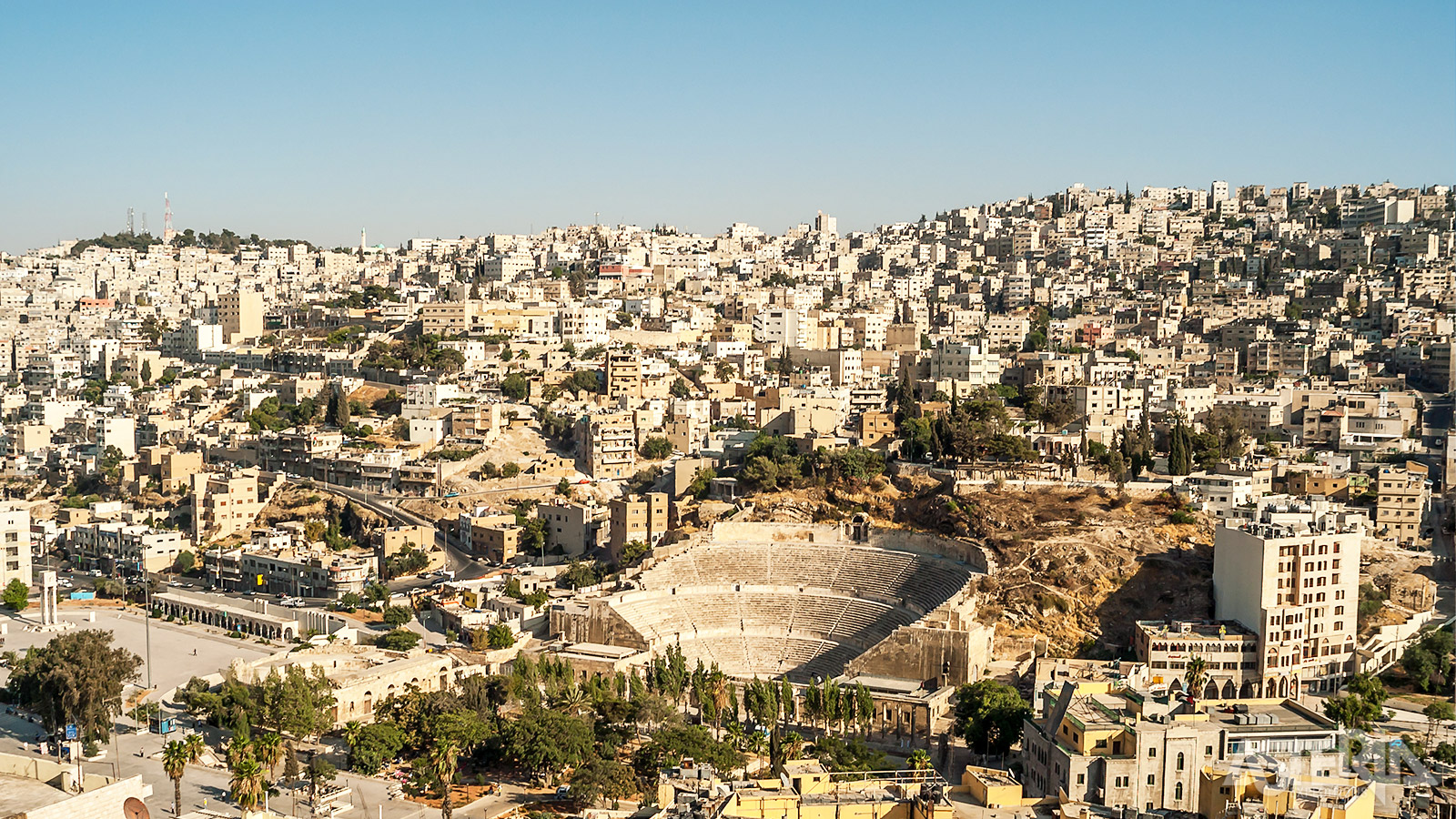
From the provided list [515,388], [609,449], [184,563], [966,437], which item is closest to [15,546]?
[184,563]

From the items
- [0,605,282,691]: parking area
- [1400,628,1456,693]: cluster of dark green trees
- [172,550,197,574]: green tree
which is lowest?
[0,605,282,691]: parking area

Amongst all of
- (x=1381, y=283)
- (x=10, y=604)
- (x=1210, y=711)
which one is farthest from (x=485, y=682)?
(x=1381, y=283)

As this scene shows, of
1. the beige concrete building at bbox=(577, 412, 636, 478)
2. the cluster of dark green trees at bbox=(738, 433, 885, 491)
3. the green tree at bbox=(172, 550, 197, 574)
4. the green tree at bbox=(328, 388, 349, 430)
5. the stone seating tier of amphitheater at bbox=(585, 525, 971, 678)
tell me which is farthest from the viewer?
the green tree at bbox=(328, 388, 349, 430)

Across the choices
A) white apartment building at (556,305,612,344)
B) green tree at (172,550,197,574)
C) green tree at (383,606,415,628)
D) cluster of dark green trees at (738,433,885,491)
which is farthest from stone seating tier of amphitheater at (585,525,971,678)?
white apartment building at (556,305,612,344)

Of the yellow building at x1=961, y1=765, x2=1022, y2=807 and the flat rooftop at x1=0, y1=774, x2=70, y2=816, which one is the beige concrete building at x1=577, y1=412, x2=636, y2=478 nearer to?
the yellow building at x1=961, y1=765, x2=1022, y2=807

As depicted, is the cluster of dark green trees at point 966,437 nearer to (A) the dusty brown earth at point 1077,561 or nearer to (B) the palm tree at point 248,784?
(A) the dusty brown earth at point 1077,561

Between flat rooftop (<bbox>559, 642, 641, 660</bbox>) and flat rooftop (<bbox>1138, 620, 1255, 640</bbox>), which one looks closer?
flat rooftop (<bbox>1138, 620, 1255, 640</bbox>)

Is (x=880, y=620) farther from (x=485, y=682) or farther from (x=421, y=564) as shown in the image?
(x=421, y=564)
